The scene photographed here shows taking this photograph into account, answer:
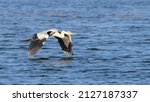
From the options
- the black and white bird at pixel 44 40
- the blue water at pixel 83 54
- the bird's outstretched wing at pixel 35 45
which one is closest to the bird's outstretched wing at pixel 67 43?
the black and white bird at pixel 44 40

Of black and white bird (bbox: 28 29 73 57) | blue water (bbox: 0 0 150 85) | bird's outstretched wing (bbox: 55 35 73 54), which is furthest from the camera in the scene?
bird's outstretched wing (bbox: 55 35 73 54)

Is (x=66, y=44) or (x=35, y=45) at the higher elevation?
(x=66, y=44)

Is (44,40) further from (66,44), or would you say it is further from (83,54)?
(83,54)

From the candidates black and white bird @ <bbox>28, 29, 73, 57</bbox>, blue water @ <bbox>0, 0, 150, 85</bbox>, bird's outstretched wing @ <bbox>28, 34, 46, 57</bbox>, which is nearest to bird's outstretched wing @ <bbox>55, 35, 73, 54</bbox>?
black and white bird @ <bbox>28, 29, 73, 57</bbox>

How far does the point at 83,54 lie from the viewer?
25.0 m

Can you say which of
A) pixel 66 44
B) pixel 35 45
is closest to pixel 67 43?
pixel 66 44

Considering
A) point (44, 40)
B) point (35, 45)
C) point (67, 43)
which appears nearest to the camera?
point (44, 40)

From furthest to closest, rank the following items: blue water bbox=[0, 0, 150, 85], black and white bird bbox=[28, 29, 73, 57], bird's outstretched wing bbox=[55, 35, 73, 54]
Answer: bird's outstretched wing bbox=[55, 35, 73, 54] → blue water bbox=[0, 0, 150, 85] → black and white bird bbox=[28, 29, 73, 57]

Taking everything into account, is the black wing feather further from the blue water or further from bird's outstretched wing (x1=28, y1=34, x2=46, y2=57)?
bird's outstretched wing (x1=28, y1=34, x2=46, y2=57)

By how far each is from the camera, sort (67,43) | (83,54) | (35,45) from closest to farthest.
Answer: (35,45) → (67,43) → (83,54)

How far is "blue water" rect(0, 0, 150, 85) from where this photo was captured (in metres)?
20.3

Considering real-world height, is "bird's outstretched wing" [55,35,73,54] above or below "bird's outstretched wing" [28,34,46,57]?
above

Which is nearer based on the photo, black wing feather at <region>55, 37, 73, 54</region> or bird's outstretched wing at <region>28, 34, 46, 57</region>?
bird's outstretched wing at <region>28, 34, 46, 57</region>

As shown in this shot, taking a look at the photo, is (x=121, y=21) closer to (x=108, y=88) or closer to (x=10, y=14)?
(x=10, y=14)
